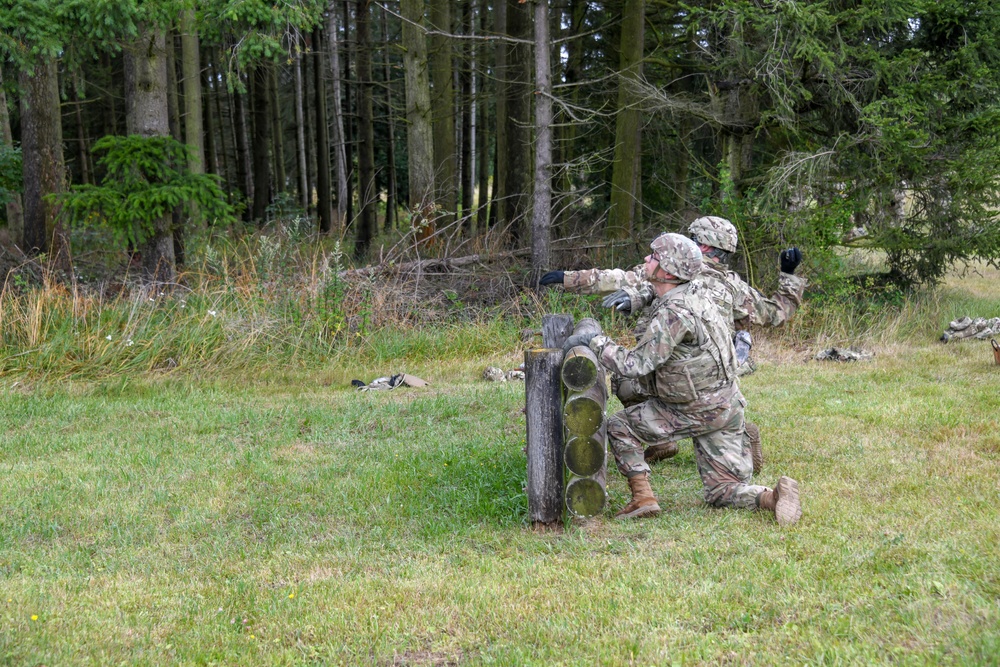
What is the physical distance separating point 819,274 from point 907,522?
7.27m

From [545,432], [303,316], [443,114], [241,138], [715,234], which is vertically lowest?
[545,432]

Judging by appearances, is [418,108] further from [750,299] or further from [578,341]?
[578,341]

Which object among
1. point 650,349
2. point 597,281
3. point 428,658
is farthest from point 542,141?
point 428,658

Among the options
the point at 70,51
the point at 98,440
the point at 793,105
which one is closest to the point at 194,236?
the point at 70,51

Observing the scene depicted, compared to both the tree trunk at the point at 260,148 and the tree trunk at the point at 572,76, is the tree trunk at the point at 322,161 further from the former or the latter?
the tree trunk at the point at 572,76

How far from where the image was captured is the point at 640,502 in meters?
5.44

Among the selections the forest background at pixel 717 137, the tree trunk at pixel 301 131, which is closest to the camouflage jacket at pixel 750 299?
the forest background at pixel 717 137

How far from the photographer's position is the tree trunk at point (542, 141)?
12.0 m

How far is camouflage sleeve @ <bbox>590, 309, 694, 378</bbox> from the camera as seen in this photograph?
16.9ft

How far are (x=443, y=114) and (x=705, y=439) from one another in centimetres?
1303

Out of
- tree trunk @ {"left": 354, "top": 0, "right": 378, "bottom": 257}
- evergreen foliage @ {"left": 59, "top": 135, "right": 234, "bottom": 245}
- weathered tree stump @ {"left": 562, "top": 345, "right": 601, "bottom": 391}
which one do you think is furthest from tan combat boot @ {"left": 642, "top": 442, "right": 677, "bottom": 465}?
tree trunk @ {"left": 354, "top": 0, "right": 378, "bottom": 257}

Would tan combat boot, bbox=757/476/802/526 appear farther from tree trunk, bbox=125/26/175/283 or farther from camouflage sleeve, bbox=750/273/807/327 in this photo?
tree trunk, bbox=125/26/175/283

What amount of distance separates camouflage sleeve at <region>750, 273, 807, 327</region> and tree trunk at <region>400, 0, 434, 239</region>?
8491mm

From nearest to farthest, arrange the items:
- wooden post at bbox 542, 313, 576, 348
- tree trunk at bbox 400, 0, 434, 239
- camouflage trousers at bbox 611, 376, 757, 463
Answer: wooden post at bbox 542, 313, 576, 348 → camouflage trousers at bbox 611, 376, 757, 463 → tree trunk at bbox 400, 0, 434, 239
